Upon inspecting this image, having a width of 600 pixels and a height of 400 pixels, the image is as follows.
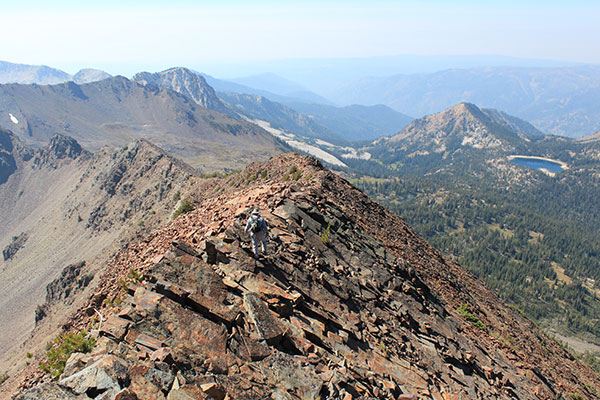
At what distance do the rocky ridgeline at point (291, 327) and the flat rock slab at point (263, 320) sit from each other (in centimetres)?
5

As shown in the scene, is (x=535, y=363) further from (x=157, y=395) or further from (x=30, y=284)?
(x=30, y=284)

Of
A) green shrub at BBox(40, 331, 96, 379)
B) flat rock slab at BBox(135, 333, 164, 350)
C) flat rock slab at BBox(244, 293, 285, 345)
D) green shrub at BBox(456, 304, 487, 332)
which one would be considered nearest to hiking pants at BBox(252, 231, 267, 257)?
flat rock slab at BBox(244, 293, 285, 345)

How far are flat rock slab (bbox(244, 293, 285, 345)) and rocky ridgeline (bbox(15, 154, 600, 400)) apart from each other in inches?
1.9

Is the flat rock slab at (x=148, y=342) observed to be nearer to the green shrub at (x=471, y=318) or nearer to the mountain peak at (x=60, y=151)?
the green shrub at (x=471, y=318)

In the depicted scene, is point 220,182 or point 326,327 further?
point 220,182

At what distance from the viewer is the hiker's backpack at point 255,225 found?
17.6 m

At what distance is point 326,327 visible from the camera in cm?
1716

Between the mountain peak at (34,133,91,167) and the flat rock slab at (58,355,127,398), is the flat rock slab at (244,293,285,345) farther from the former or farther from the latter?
the mountain peak at (34,133,91,167)

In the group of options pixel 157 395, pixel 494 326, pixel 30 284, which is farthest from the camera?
pixel 30 284

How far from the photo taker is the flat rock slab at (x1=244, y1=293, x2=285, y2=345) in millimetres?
14097

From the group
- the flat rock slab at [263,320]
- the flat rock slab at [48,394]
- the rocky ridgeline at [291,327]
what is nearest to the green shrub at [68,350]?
the rocky ridgeline at [291,327]

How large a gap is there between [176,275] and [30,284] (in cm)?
8487

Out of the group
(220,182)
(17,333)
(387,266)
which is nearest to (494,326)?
(387,266)

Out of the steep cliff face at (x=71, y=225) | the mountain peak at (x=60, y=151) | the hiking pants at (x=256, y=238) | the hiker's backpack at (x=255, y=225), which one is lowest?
the steep cliff face at (x=71, y=225)
